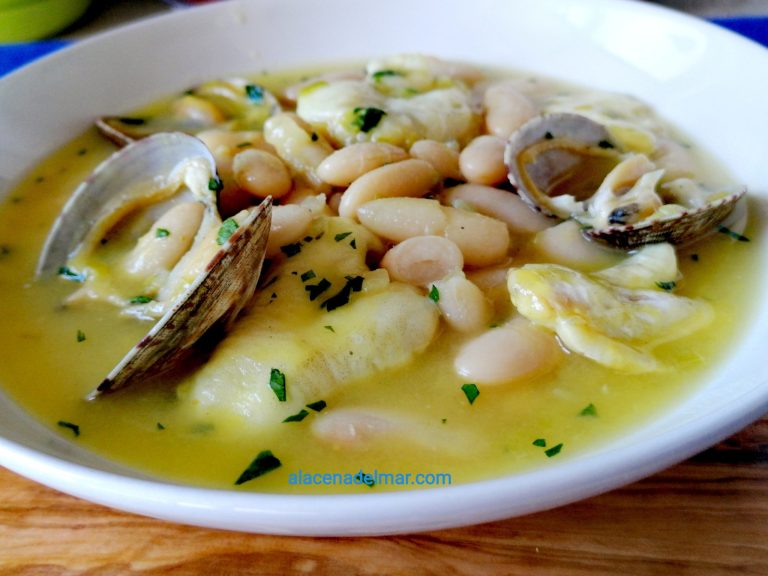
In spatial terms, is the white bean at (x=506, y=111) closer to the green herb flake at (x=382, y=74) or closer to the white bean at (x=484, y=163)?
the white bean at (x=484, y=163)

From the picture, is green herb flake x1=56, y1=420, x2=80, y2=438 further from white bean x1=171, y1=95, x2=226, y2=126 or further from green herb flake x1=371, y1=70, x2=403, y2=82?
green herb flake x1=371, y1=70, x2=403, y2=82

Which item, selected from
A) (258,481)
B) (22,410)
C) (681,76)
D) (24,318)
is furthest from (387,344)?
(681,76)

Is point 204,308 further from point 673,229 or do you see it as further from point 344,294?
point 673,229

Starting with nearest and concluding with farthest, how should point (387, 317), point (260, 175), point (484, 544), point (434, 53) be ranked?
point (484, 544) < point (387, 317) < point (260, 175) < point (434, 53)

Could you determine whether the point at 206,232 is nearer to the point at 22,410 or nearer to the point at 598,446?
the point at 22,410

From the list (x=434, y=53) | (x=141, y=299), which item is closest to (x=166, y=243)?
(x=141, y=299)

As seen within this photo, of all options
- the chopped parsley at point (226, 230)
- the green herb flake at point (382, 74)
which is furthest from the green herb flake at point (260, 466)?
the green herb flake at point (382, 74)
